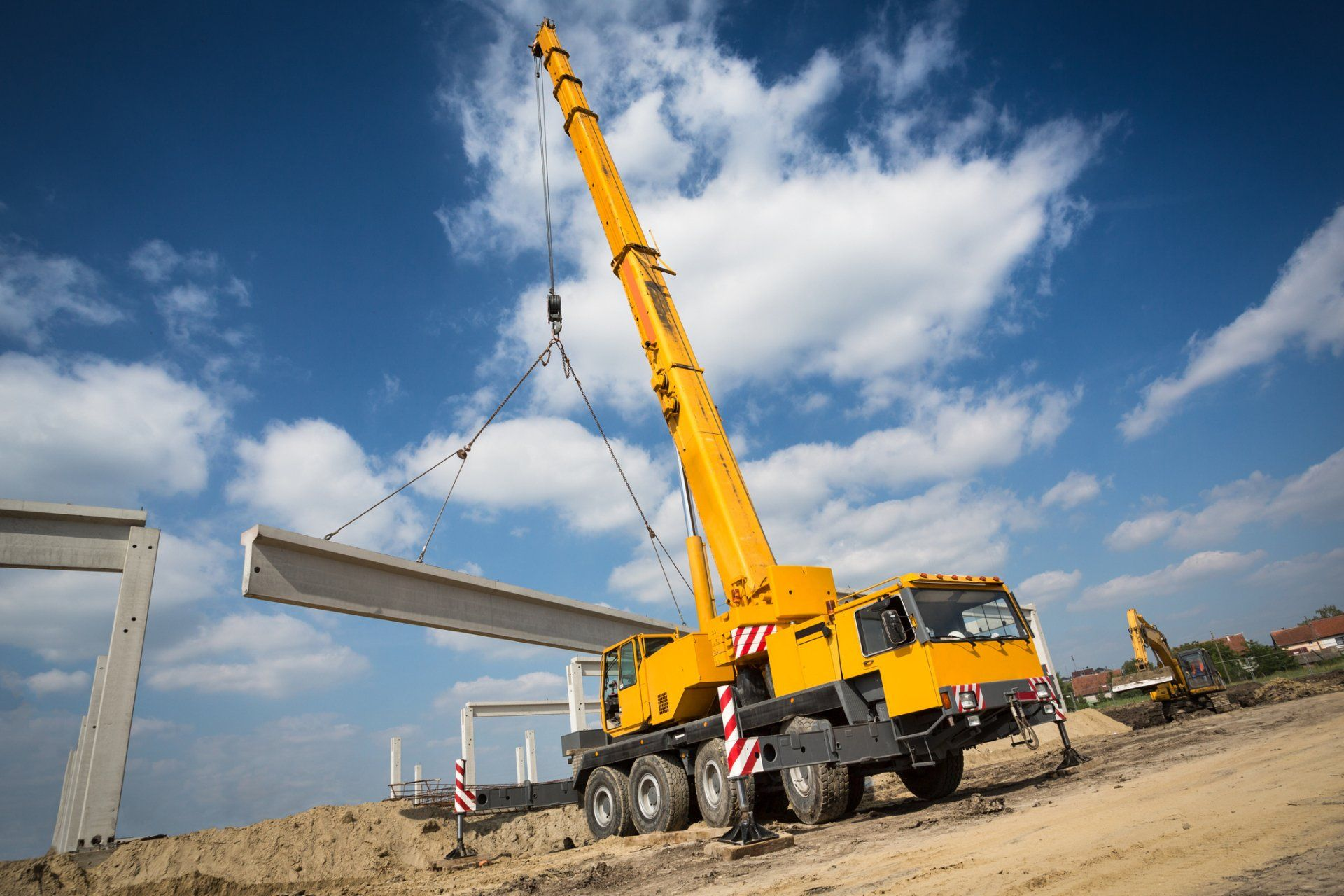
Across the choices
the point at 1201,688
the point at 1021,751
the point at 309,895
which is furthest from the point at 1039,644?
the point at 309,895

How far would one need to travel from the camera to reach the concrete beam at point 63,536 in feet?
35.9

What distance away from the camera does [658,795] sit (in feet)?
35.1

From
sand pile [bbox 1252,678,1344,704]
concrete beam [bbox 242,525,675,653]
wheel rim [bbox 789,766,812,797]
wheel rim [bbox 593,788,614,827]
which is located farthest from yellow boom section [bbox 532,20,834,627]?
sand pile [bbox 1252,678,1344,704]

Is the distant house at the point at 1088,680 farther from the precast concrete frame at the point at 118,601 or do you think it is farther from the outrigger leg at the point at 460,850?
the precast concrete frame at the point at 118,601

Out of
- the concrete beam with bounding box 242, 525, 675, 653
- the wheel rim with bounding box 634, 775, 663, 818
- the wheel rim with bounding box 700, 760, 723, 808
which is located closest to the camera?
the wheel rim with bounding box 700, 760, 723, 808

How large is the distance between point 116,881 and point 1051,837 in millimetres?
11567

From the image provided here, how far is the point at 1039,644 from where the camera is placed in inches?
1110

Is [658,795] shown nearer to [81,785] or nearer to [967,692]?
[967,692]

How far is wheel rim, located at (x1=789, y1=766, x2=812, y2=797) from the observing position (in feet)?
28.8

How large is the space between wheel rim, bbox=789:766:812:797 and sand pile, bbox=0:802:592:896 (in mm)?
5527

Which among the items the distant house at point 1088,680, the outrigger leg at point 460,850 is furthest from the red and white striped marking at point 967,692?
the distant house at point 1088,680

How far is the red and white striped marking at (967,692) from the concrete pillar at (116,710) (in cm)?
1104

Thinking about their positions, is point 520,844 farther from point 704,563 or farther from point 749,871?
point 749,871

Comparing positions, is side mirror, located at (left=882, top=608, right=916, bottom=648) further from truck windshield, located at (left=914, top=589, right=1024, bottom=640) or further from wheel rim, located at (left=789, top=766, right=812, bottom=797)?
wheel rim, located at (left=789, top=766, right=812, bottom=797)
